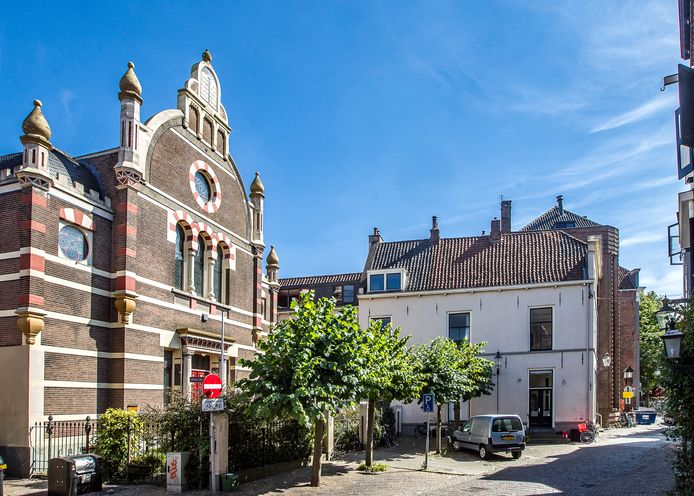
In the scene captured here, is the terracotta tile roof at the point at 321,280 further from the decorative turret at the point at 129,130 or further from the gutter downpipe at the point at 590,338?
the decorative turret at the point at 129,130

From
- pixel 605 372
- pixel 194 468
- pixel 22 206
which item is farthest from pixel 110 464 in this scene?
pixel 605 372

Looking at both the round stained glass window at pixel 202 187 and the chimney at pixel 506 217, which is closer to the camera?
the round stained glass window at pixel 202 187

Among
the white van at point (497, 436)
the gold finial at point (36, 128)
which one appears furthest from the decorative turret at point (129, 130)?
the white van at point (497, 436)

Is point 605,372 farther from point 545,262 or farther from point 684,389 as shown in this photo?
point 684,389

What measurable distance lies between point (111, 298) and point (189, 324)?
4.15 meters

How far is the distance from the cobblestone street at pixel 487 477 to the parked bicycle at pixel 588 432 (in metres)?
3.24

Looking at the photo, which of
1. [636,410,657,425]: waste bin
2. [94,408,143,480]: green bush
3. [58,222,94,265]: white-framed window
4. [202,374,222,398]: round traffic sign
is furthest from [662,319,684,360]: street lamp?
[636,410,657,425]: waste bin

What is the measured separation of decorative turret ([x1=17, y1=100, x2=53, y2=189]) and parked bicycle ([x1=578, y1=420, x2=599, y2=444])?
2424cm

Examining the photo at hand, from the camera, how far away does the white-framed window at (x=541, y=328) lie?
32844 millimetres

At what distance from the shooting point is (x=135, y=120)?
75.7ft

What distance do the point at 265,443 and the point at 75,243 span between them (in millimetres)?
8896

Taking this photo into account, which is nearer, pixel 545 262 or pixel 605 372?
pixel 545 262

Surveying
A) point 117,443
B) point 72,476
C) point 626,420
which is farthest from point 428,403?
point 626,420

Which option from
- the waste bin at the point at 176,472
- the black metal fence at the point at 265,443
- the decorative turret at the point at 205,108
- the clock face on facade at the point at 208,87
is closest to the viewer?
the waste bin at the point at 176,472
